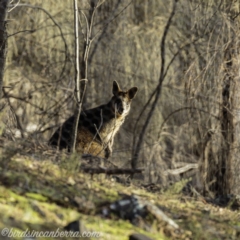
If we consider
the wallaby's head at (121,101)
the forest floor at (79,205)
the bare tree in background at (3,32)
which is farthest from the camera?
the wallaby's head at (121,101)

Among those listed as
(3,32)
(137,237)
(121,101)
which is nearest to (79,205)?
(137,237)

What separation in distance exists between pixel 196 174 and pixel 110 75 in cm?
280

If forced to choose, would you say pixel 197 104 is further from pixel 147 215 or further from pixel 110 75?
pixel 147 215

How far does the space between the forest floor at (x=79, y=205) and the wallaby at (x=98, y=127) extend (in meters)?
3.17

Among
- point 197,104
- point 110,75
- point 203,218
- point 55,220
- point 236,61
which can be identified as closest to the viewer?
point 55,220

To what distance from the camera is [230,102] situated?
10781 millimetres

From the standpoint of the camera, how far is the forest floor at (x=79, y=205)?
4379mm

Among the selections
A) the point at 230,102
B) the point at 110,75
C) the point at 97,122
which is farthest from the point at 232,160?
the point at 110,75

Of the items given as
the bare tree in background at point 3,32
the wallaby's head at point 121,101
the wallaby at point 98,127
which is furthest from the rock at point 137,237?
the wallaby's head at point 121,101

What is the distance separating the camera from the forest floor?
14.4ft

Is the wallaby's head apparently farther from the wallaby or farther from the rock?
the rock

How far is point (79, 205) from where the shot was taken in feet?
15.4

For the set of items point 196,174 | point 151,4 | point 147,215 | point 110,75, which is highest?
point 151,4

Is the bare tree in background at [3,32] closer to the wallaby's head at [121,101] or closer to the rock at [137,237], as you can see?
the rock at [137,237]
